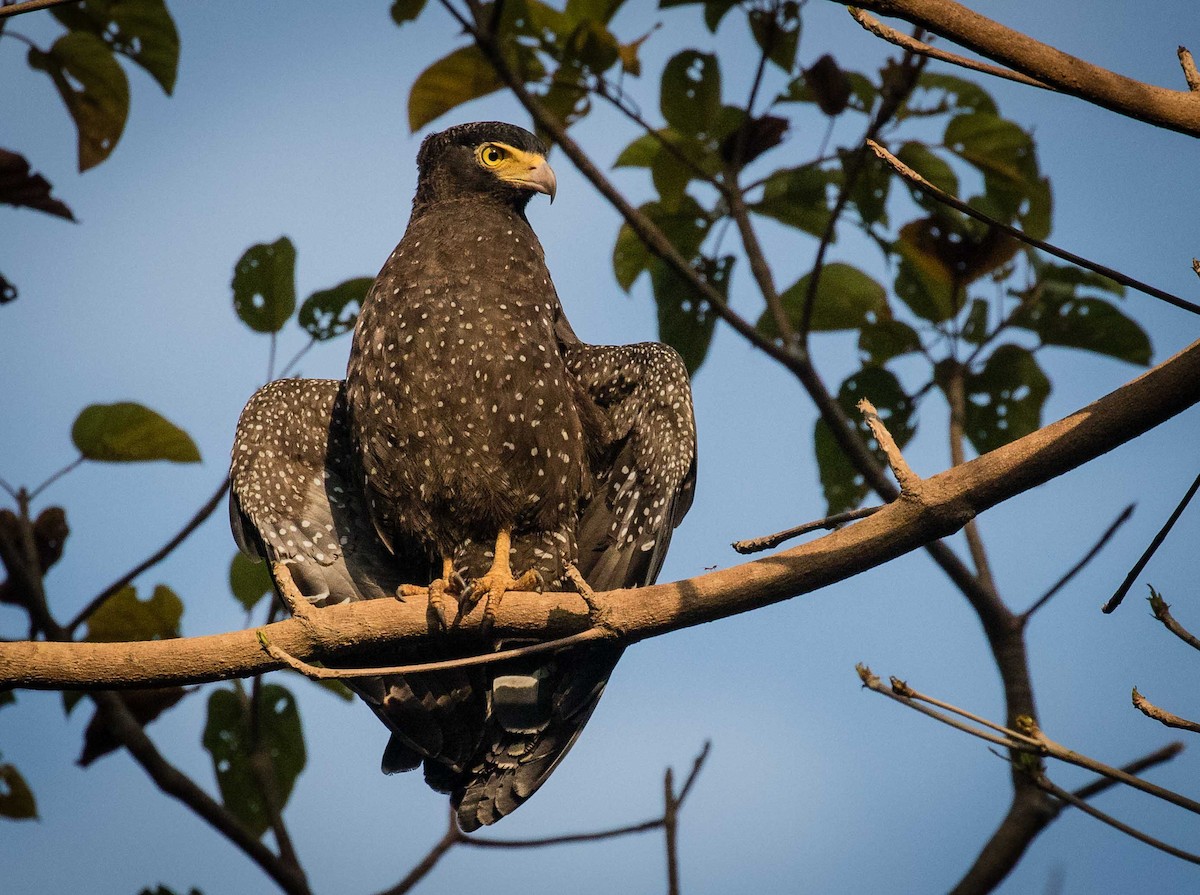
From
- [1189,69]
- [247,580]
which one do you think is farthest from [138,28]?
[1189,69]

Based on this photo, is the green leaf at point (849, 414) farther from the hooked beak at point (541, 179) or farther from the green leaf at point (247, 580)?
the green leaf at point (247, 580)

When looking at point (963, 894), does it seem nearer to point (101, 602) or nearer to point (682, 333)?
point (682, 333)

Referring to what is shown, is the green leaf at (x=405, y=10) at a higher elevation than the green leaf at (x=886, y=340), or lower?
higher

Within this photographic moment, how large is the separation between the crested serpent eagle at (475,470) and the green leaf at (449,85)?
3.37 ft

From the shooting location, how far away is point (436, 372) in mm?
4594

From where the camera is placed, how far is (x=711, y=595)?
3.40 m

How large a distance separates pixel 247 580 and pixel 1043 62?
4.29 meters

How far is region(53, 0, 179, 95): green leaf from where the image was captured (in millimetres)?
5969

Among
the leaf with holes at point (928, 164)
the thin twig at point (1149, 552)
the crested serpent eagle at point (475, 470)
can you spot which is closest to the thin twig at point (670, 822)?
the crested serpent eagle at point (475, 470)

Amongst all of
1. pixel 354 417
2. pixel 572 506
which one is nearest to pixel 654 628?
pixel 572 506

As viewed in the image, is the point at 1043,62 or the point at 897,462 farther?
the point at 897,462

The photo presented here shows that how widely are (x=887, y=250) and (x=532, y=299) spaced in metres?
1.96

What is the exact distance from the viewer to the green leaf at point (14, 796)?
6.07 m

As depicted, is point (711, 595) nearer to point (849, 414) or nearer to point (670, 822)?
point (670, 822)
